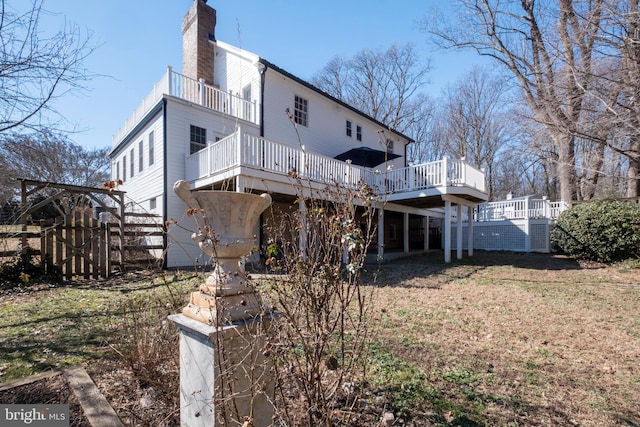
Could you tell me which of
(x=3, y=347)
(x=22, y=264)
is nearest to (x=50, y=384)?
(x=3, y=347)

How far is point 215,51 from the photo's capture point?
536 inches

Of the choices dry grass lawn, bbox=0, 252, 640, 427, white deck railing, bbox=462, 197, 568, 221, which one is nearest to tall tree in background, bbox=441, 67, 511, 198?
white deck railing, bbox=462, 197, 568, 221

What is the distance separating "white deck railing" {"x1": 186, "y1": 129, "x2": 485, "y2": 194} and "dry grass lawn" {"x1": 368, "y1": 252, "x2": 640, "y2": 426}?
278cm

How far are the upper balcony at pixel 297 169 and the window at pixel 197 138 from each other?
2.10 ft

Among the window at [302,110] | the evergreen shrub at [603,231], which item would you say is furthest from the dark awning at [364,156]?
the evergreen shrub at [603,231]

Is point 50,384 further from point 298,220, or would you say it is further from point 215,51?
point 215,51

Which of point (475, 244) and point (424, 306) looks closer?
point (424, 306)

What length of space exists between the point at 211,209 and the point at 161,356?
160 cm

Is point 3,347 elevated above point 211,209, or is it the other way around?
point 211,209

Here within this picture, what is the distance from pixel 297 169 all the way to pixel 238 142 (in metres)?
2.33

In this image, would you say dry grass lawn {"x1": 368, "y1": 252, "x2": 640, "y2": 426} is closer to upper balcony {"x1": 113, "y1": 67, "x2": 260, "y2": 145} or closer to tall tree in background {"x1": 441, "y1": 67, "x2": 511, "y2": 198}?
upper balcony {"x1": 113, "y1": 67, "x2": 260, "y2": 145}

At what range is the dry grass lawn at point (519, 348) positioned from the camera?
8.10 feet

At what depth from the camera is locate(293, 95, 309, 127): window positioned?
1320cm

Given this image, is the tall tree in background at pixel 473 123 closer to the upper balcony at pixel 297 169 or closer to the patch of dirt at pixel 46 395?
the upper balcony at pixel 297 169
